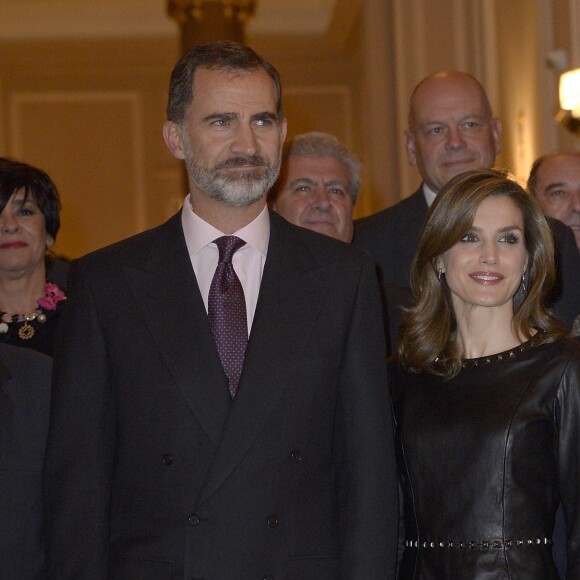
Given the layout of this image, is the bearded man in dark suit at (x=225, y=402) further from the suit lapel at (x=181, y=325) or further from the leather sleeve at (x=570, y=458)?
the leather sleeve at (x=570, y=458)

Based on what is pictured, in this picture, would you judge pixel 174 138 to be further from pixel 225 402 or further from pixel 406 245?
pixel 406 245

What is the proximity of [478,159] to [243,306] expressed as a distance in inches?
71.8

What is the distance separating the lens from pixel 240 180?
276 centimetres

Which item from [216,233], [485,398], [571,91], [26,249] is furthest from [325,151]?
[571,91]

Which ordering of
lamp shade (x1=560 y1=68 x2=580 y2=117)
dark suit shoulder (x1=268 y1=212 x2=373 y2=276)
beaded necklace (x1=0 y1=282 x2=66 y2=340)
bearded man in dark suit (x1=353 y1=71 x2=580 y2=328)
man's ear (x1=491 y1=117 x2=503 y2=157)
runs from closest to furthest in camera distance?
dark suit shoulder (x1=268 y1=212 x2=373 y2=276)
beaded necklace (x1=0 y1=282 x2=66 y2=340)
bearded man in dark suit (x1=353 y1=71 x2=580 y2=328)
man's ear (x1=491 y1=117 x2=503 y2=157)
lamp shade (x1=560 y1=68 x2=580 y2=117)

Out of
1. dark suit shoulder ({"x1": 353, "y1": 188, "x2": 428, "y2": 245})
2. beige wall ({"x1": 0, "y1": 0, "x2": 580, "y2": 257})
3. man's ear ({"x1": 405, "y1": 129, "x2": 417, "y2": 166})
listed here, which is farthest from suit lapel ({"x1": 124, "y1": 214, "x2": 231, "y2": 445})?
beige wall ({"x1": 0, "y1": 0, "x2": 580, "y2": 257})

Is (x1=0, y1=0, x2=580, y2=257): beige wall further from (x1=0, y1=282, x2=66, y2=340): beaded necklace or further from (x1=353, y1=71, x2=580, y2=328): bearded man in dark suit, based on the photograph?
(x1=0, y1=282, x2=66, y2=340): beaded necklace

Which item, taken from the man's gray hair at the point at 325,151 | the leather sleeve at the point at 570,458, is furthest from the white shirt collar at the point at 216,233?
the man's gray hair at the point at 325,151

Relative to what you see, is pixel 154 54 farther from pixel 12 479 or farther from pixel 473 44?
pixel 12 479

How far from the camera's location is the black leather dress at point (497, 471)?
2750 millimetres

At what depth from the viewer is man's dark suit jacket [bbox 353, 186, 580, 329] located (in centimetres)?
388

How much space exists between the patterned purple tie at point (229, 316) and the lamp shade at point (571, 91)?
399 centimetres

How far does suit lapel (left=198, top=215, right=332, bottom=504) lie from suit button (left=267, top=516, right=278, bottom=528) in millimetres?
133

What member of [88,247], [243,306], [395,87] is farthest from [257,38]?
[243,306]
